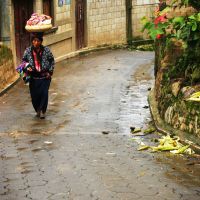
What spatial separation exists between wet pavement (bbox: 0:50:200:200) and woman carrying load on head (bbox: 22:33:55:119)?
0.37 metres

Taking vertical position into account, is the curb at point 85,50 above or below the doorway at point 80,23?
below

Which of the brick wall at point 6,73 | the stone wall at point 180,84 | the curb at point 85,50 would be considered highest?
the stone wall at point 180,84

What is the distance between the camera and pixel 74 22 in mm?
23516

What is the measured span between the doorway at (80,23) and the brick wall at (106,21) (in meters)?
0.32

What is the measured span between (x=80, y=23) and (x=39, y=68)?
1304 centimetres

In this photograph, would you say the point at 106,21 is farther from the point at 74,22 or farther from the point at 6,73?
the point at 6,73

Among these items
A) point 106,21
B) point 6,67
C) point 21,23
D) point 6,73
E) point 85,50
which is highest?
point 21,23

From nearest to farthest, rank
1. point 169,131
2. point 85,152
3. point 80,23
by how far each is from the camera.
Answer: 1. point 85,152
2. point 169,131
3. point 80,23

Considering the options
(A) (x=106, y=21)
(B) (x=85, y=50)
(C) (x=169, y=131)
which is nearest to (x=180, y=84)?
(C) (x=169, y=131)

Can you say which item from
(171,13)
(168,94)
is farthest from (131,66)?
(168,94)

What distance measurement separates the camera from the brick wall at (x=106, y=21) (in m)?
25.1

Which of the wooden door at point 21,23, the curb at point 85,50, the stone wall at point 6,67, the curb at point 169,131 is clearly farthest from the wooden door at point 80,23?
the curb at point 169,131

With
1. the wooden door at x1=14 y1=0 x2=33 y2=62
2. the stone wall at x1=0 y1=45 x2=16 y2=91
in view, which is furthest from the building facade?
the stone wall at x1=0 y1=45 x2=16 y2=91

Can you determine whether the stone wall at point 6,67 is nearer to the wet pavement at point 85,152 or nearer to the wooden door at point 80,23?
the wet pavement at point 85,152
